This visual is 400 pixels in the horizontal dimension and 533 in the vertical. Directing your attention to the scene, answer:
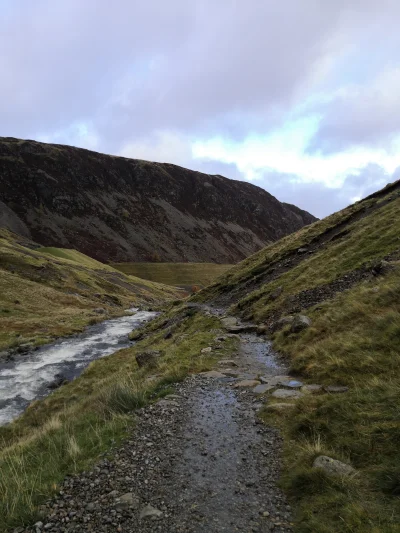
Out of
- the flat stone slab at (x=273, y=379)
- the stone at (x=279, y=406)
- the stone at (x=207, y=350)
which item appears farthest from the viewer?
the stone at (x=207, y=350)

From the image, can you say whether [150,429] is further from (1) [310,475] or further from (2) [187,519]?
(1) [310,475]

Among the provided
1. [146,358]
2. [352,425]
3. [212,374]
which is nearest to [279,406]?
[352,425]

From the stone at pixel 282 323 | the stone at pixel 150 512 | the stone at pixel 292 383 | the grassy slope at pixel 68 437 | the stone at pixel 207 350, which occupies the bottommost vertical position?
the stone at pixel 292 383

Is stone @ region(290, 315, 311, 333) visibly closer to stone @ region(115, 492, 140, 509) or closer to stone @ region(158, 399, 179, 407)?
stone @ region(158, 399, 179, 407)

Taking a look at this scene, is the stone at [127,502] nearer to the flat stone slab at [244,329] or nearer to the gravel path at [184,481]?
the gravel path at [184,481]

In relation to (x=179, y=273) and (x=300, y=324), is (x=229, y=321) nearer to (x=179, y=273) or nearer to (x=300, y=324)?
(x=300, y=324)

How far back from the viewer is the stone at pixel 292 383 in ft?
45.0

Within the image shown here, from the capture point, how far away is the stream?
28188 mm

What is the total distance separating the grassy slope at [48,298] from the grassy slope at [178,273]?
49.4 metres

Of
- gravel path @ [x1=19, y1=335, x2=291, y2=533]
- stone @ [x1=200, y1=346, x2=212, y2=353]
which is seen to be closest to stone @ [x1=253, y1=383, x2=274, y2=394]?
gravel path @ [x1=19, y1=335, x2=291, y2=533]

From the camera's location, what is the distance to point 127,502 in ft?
25.3

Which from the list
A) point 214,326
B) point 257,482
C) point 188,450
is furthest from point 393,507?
point 214,326

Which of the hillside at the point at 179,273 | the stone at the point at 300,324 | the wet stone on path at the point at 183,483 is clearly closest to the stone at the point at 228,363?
the stone at the point at 300,324

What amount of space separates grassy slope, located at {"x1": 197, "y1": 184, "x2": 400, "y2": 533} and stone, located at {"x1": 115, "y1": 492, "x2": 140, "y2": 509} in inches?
126
